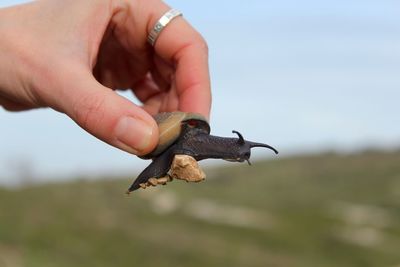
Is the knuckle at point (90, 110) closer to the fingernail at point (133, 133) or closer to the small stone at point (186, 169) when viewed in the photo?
the fingernail at point (133, 133)

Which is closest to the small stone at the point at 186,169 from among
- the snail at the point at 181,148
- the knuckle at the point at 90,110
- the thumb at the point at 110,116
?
the snail at the point at 181,148

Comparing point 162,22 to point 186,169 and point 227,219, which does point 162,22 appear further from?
point 227,219

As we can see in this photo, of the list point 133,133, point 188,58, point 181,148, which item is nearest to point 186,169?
point 181,148

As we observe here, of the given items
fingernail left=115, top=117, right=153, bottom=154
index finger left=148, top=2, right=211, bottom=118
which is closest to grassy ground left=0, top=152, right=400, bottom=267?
index finger left=148, top=2, right=211, bottom=118

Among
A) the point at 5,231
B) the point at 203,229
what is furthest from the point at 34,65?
the point at 203,229

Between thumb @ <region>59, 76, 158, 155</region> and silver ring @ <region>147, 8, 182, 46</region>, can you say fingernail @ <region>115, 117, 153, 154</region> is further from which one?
silver ring @ <region>147, 8, 182, 46</region>

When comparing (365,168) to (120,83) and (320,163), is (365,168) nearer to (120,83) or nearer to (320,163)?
(320,163)

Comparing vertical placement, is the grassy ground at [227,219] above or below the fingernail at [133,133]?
above
